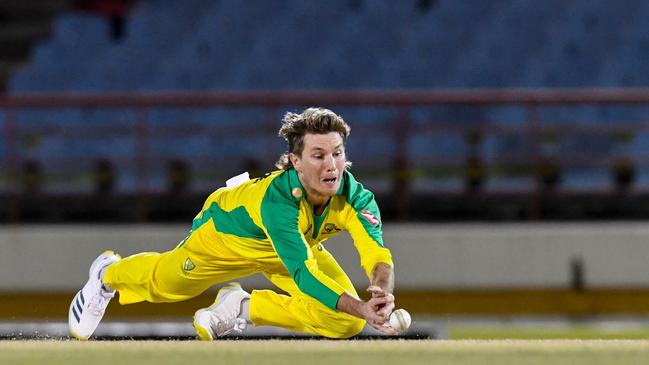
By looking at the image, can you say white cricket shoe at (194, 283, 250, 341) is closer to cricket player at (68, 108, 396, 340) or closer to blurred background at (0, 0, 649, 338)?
cricket player at (68, 108, 396, 340)

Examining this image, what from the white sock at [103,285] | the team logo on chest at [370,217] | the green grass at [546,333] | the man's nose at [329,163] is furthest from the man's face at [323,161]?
the green grass at [546,333]

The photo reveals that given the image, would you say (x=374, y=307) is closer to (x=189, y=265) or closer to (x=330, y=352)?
(x=330, y=352)

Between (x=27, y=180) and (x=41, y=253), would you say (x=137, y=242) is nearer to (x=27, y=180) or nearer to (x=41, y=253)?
(x=41, y=253)

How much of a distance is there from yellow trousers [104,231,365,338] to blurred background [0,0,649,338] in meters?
0.46

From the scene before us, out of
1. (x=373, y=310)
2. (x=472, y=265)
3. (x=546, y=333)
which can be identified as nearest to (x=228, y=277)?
(x=373, y=310)

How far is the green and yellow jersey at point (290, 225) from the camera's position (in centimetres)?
599

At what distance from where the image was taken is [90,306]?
7207 mm

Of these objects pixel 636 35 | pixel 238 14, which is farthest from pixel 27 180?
pixel 636 35

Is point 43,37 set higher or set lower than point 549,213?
higher

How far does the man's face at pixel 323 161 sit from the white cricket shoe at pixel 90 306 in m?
1.62

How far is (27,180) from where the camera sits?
1129 cm

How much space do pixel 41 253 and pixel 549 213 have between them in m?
3.94

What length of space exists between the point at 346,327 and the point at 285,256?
2.40 ft

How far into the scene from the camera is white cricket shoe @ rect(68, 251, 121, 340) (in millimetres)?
7172
